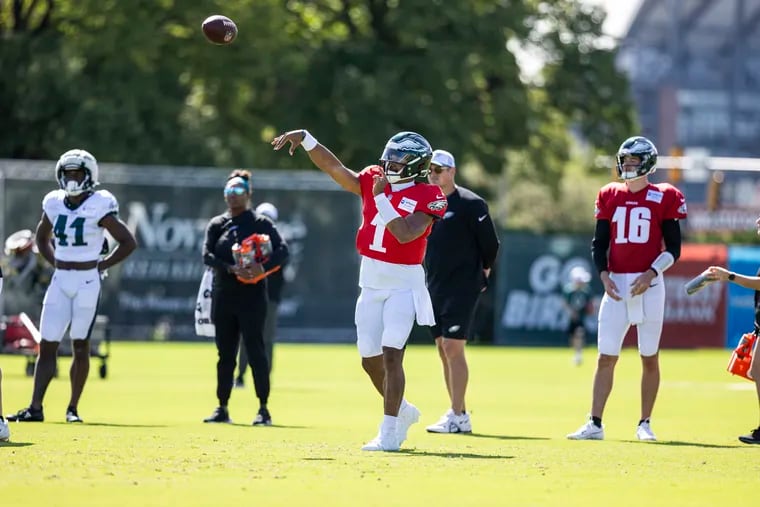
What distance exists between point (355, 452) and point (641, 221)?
358cm

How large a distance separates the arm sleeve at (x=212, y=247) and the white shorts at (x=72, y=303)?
1248 mm

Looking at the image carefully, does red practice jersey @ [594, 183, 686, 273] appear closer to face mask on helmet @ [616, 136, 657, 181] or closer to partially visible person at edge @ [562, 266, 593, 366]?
face mask on helmet @ [616, 136, 657, 181]

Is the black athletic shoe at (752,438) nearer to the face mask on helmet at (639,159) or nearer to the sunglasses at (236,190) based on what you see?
the face mask on helmet at (639,159)

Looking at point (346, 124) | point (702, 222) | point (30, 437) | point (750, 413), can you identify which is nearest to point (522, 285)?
point (346, 124)

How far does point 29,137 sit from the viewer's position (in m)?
41.6

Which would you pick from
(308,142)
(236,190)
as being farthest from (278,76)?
(308,142)

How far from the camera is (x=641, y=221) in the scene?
13.0 metres

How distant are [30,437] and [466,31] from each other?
108 ft

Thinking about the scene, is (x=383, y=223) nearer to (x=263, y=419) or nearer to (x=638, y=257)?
(x=638, y=257)

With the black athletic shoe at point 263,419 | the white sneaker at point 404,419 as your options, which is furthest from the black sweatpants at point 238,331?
the white sneaker at point 404,419

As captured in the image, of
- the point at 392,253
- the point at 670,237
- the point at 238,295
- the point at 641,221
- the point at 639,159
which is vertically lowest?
the point at 238,295

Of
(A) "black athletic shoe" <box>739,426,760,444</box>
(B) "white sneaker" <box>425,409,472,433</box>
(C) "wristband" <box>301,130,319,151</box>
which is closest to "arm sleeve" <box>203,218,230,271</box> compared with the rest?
(B) "white sneaker" <box>425,409,472,433</box>

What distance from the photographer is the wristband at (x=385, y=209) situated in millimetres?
10805

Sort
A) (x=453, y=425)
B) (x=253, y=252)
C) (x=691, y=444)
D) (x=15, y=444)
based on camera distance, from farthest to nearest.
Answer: (x=253, y=252) → (x=453, y=425) → (x=691, y=444) → (x=15, y=444)
